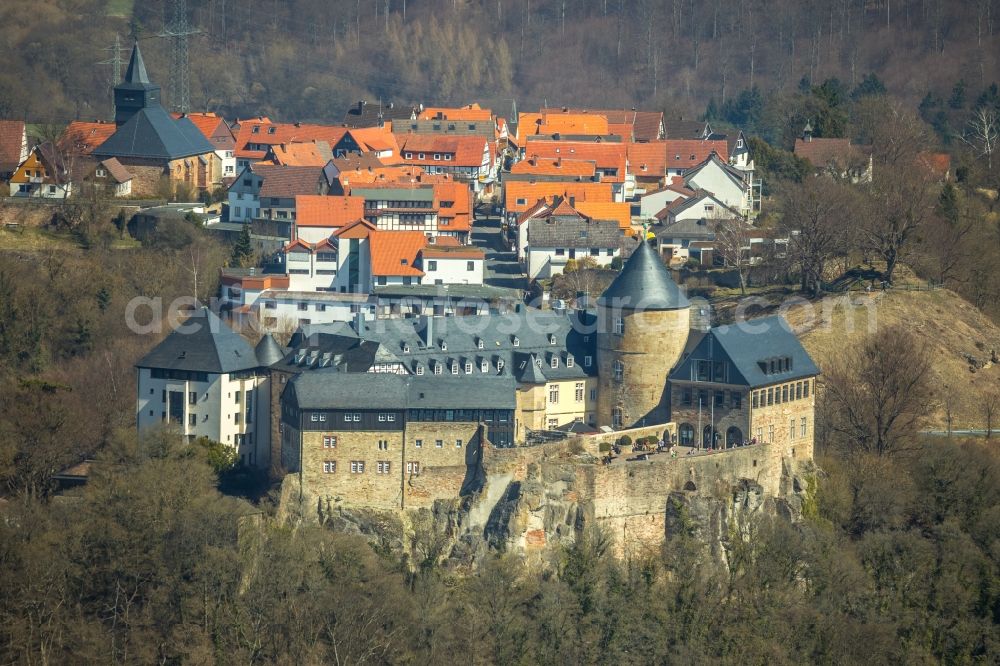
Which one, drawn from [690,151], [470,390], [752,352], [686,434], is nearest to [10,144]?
[690,151]

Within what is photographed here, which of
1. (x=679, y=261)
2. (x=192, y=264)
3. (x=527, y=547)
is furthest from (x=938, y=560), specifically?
(x=192, y=264)

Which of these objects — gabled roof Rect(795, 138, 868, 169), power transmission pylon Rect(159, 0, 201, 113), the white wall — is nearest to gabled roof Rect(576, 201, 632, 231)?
the white wall

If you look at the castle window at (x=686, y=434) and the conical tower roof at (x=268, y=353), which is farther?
the conical tower roof at (x=268, y=353)

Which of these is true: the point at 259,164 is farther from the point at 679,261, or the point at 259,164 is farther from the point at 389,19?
the point at 389,19

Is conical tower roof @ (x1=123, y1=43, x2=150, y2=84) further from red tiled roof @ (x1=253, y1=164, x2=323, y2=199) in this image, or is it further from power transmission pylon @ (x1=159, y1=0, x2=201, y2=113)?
red tiled roof @ (x1=253, y1=164, x2=323, y2=199)

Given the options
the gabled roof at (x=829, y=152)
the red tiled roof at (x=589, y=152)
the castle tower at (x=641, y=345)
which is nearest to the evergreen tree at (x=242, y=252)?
the red tiled roof at (x=589, y=152)

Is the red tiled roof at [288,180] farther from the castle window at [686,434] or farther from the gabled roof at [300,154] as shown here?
the castle window at [686,434]
